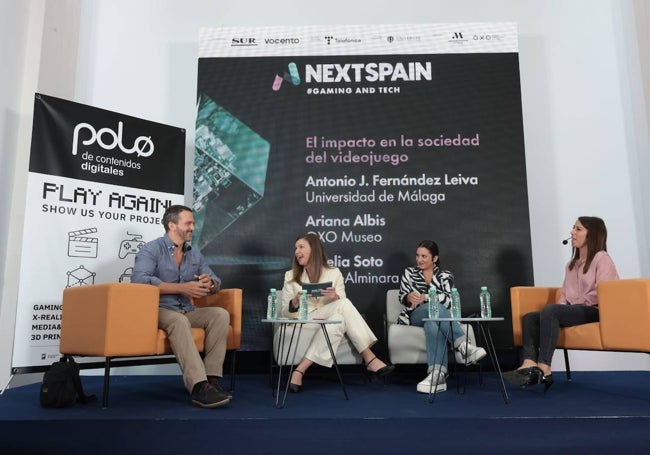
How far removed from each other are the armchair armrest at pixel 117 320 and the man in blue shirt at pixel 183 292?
133 mm

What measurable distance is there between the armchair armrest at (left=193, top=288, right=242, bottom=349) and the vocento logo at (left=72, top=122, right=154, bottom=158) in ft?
4.22

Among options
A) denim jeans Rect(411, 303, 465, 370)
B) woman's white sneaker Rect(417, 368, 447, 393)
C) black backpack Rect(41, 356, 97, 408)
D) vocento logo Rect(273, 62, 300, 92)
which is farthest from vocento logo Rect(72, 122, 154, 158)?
woman's white sneaker Rect(417, 368, 447, 393)

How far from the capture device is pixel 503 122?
4680 millimetres

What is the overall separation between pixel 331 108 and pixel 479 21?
1.62 m

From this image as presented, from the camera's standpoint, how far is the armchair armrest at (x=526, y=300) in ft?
12.8

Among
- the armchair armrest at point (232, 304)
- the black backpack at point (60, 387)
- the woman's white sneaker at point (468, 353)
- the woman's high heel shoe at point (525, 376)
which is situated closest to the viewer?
the black backpack at point (60, 387)

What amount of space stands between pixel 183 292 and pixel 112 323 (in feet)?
1.65

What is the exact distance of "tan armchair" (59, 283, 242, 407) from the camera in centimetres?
299

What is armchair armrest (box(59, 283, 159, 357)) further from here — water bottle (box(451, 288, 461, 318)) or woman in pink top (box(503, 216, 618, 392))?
woman in pink top (box(503, 216, 618, 392))

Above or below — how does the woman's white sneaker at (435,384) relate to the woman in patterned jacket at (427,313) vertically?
below

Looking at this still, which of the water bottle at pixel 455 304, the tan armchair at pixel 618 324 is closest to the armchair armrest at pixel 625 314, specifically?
the tan armchair at pixel 618 324

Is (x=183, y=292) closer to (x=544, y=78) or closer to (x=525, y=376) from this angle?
(x=525, y=376)

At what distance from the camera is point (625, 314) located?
3.13 metres

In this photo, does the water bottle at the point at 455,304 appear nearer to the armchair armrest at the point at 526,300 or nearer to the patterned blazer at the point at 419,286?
the patterned blazer at the point at 419,286
